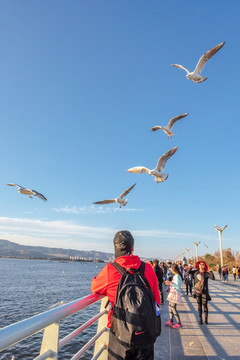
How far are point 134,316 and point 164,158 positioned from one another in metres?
9.75

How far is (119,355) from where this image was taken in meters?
1.99

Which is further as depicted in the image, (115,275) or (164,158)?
(164,158)

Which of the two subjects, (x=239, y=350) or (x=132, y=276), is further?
(x=239, y=350)

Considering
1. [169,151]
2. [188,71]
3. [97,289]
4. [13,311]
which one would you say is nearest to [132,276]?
[97,289]

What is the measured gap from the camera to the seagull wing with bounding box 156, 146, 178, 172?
1103cm

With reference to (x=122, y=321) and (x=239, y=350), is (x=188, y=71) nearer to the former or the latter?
(x=239, y=350)

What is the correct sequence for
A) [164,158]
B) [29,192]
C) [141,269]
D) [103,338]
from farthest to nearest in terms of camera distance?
[29,192] < [164,158] < [103,338] < [141,269]

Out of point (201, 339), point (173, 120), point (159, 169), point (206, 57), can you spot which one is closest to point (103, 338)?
point (201, 339)

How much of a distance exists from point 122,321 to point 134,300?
0.18m

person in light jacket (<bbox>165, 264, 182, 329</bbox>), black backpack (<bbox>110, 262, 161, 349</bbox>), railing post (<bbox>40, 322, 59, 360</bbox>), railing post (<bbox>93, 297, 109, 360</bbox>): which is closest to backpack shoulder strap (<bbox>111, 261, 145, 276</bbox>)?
black backpack (<bbox>110, 262, 161, 349</bbox>)

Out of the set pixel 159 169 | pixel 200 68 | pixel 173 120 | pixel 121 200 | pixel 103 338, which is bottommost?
pixel 103 338

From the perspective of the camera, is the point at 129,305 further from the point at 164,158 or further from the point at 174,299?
the point at 164,158

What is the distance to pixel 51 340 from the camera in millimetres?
1733

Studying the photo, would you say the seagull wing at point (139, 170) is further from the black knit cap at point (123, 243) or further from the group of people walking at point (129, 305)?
the group of people walking at point (129, 305)
